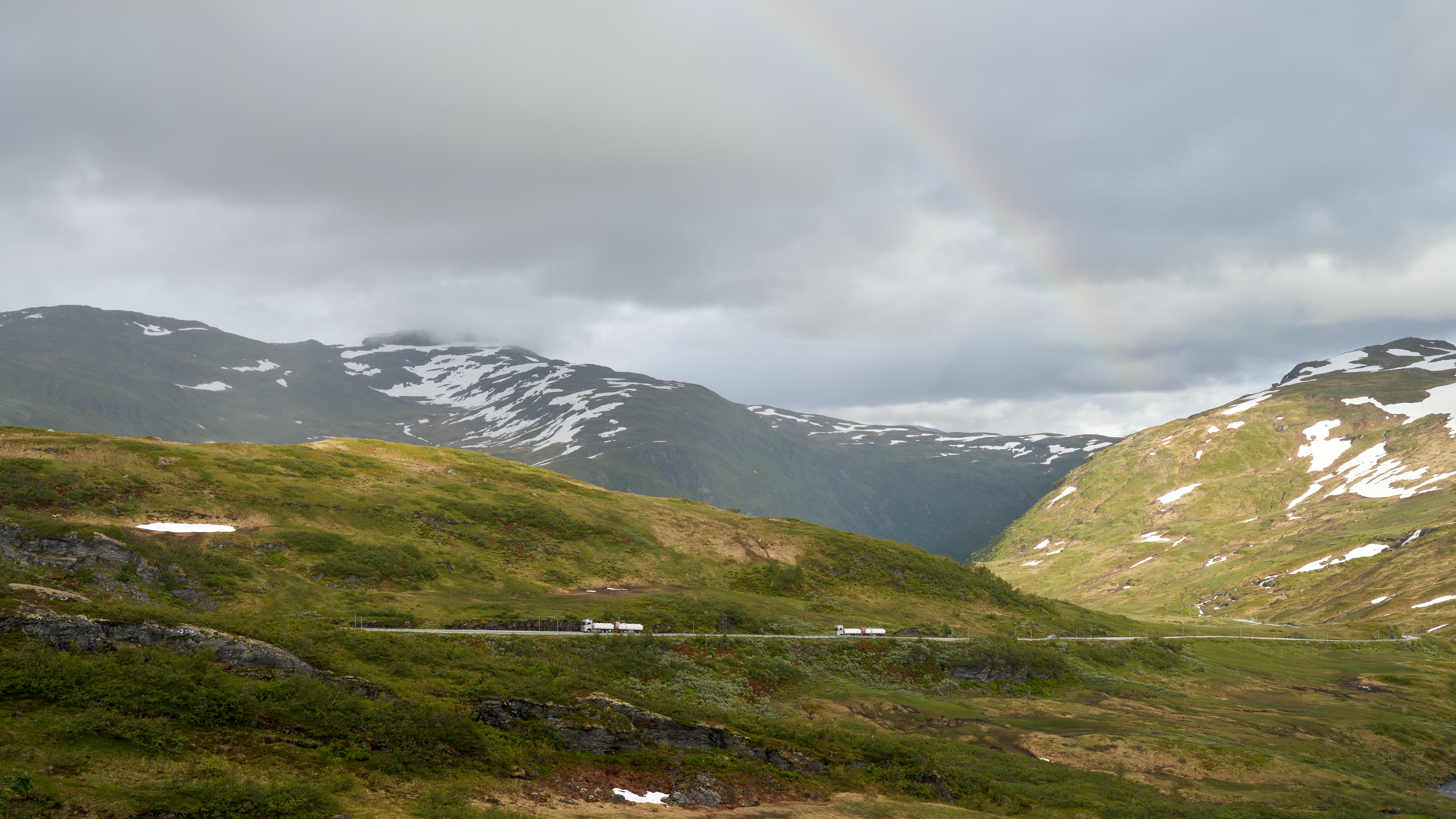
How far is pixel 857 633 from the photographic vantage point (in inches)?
3049

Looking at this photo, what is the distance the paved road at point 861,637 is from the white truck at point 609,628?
1.79 feet

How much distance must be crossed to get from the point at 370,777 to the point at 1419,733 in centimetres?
8781

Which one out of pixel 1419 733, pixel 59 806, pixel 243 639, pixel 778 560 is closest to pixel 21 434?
pixel 243 639

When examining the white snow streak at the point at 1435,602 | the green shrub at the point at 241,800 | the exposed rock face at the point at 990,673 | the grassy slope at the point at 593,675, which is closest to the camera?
the green shrub at the point at 241,800

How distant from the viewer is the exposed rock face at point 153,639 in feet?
92.0

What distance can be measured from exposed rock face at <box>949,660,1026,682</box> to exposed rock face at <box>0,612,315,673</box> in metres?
60.8

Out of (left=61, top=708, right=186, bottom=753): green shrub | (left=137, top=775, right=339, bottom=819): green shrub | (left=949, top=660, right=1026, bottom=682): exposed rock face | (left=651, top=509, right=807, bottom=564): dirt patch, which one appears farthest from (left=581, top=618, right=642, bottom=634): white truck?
(left=137, top=775, right=339, bottom=819): green shrub

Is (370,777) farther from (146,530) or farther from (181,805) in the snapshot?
(146,530)

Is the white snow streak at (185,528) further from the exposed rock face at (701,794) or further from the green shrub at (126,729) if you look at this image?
the exposed rock face at (701,794)

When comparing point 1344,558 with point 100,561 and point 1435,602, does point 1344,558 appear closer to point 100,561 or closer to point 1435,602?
point 1435,602

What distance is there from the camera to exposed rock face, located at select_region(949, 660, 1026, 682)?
242 ft

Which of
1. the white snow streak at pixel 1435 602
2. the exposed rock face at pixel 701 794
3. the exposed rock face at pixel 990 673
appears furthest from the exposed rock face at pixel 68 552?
the white snow streak at pixel 1435 602

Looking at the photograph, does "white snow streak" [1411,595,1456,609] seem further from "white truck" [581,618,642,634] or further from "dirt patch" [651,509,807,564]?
"white truck" [581,618,642,634]

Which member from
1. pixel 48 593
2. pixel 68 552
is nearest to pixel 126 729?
pixel 48 593
